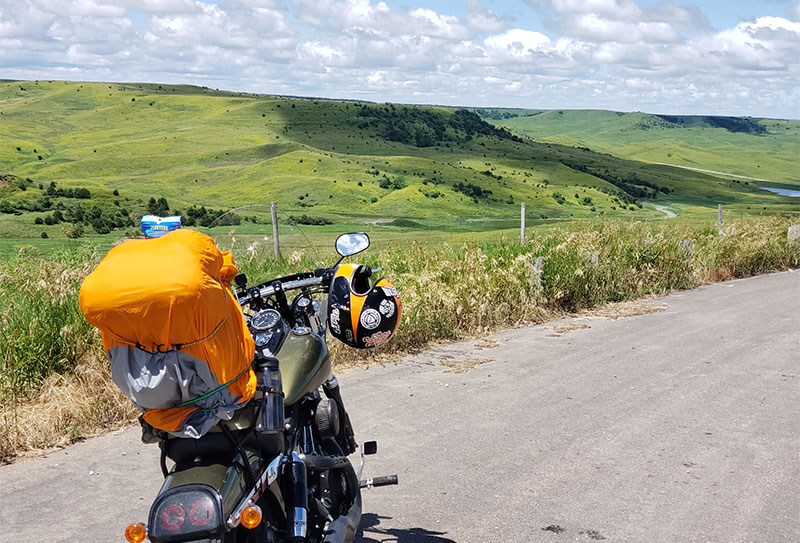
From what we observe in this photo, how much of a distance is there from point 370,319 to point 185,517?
1.42 m

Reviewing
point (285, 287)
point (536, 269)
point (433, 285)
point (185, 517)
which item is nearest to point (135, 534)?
point (185, 517)

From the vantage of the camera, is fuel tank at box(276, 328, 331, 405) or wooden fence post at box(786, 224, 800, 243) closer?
fuel tank at box(276, 328, 331, 405)

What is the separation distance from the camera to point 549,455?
584 centimetres

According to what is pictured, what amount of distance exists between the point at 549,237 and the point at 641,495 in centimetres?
869

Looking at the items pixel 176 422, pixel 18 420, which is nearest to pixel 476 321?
pixel 18 420

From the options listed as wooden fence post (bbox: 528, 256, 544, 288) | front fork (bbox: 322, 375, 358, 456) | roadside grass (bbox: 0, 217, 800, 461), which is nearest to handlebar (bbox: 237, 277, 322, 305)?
front fork (bbox: 322, 375, 358, 456)

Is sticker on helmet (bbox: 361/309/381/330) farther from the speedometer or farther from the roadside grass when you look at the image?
the roadside grass

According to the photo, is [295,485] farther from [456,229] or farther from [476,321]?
[456,229]

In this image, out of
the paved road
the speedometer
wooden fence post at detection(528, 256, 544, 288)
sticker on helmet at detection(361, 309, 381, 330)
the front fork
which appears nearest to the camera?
the speedometer

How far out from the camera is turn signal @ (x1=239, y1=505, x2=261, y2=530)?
3010 millimetres

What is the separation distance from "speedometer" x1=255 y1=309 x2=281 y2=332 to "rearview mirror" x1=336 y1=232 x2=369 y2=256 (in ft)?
1.52

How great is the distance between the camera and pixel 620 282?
1304 centimetres

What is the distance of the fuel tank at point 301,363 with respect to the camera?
369 cm

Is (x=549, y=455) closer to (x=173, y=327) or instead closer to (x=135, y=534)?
(x=135, y=534)
